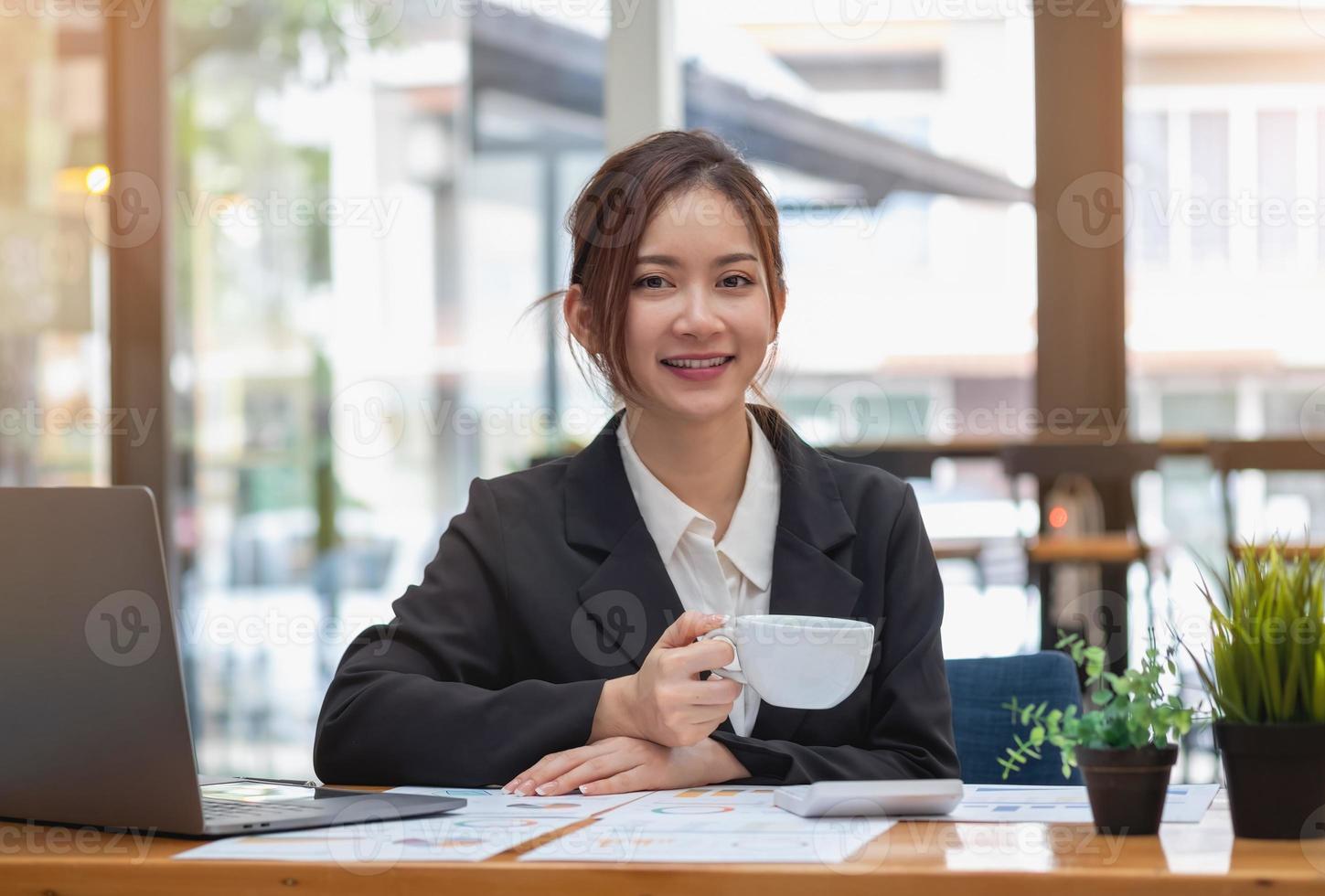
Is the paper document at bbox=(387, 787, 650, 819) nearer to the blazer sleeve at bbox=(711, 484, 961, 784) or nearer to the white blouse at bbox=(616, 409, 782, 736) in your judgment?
the blazer sleeve at bbox=(711, 484, 961, 784)

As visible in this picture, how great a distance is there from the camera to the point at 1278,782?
3.08ft

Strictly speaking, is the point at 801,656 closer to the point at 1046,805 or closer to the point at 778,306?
the point at 1046,805

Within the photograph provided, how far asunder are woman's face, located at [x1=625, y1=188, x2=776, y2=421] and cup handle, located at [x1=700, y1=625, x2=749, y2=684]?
411 mm

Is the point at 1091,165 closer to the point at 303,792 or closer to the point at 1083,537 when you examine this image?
the point at 1083,537

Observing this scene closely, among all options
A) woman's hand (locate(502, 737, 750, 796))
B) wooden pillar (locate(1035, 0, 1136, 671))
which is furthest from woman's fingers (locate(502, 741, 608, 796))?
wooden pillar (locate(1035, 0, 1136, 671))

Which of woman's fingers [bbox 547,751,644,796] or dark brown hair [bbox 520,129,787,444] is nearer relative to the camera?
woman's fingers [bbox 547,751,644,796]

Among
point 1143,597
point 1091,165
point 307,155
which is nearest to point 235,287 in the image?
point 307,155

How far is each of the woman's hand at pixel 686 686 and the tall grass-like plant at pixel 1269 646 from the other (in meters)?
0.37

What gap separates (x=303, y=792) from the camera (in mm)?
1175

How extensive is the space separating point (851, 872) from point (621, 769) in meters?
0.40

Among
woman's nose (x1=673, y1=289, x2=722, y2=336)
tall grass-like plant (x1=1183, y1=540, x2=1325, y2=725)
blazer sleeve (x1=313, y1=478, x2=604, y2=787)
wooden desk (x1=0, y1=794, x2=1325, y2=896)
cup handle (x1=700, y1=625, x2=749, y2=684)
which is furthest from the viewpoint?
woman's nose (x1=673, y1=289, x2=722, y2=336)

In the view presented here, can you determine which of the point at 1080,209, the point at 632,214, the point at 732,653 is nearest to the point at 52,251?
the point at 1080,209

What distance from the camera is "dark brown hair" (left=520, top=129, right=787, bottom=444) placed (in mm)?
1548

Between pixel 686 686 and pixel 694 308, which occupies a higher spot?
pixel 694 308
